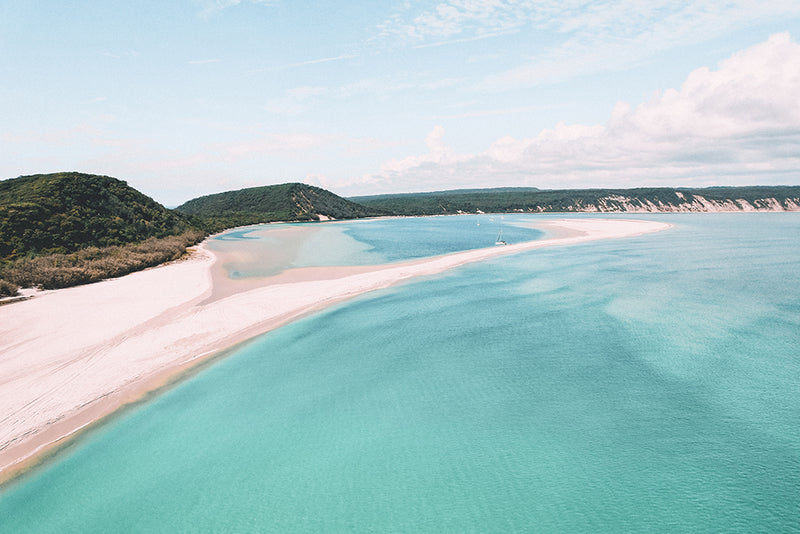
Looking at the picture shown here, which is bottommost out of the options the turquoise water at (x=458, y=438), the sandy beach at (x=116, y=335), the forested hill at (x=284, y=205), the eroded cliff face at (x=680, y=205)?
the turquoise water at (x=458, y=438)

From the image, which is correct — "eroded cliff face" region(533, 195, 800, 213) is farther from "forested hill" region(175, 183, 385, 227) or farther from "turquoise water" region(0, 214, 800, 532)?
"turquoise water" region(0, 214, 800, 532)

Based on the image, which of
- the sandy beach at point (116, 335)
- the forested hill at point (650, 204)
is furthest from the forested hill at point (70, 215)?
the forested hill at point (650, 204)

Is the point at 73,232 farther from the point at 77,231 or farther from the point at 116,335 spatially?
the point at 116,335

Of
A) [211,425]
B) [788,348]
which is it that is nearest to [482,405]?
[211,425]

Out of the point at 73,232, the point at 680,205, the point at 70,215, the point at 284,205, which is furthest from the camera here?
the point at 680,205

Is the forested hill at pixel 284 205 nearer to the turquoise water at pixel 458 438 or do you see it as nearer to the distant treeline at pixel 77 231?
the distant treeline at pixel 77 231

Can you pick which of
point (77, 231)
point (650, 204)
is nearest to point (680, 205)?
point (650, 204)
